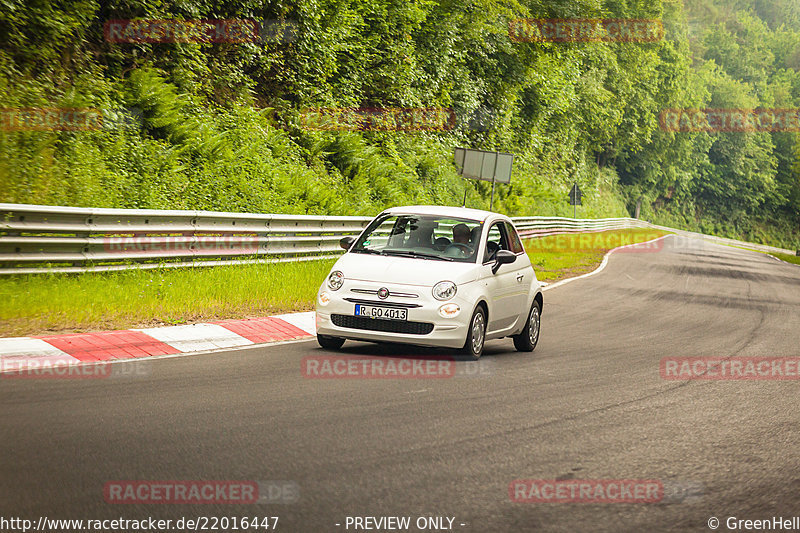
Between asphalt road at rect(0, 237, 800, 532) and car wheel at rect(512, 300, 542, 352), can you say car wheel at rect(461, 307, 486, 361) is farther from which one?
car wheel at rect(512, 300, 542, 352)

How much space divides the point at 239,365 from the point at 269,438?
9.70 ft

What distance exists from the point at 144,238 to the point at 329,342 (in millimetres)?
3911

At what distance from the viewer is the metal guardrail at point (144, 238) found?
10.6 m

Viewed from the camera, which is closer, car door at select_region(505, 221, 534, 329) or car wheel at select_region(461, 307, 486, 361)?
car wheel at select_region(461, 307, 486, 361)

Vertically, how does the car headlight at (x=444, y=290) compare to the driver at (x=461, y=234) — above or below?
below

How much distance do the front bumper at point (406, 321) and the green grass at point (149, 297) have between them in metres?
2.14

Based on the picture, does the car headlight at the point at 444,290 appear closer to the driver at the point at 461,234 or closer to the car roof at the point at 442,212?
the driver at the point at 461,234

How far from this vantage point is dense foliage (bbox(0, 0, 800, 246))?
1633 cm

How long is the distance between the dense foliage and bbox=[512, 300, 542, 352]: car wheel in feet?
24.4

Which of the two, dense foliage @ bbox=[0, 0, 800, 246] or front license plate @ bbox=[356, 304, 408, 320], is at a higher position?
dense foliage @ bbox=[0, 0, 800, 246]

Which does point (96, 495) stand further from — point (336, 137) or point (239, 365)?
point (336, 137)

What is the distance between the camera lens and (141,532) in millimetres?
3982

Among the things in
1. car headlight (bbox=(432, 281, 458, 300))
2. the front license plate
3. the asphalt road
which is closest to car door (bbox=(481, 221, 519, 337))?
the asphalt road

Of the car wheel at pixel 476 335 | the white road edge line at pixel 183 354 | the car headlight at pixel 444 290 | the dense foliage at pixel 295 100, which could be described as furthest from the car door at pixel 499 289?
the dense foliage at pixel 295 100
